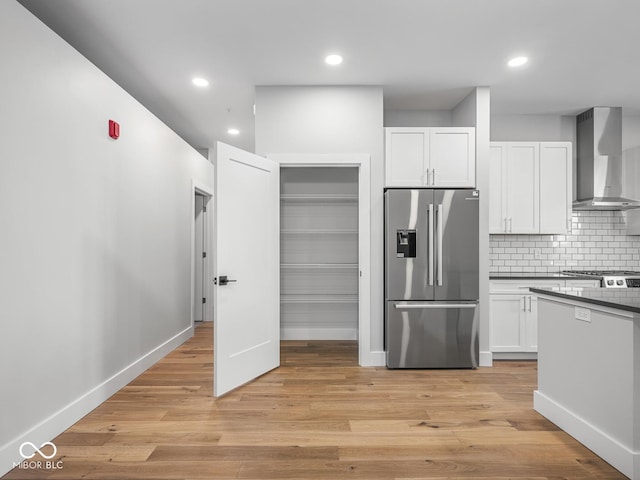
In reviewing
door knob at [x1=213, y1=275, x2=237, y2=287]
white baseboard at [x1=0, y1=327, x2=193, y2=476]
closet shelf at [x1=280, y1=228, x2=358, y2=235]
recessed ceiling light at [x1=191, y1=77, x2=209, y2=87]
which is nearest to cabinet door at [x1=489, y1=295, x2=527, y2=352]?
closet shelf at [x1=280, y1=228, x2=358, y2=235]

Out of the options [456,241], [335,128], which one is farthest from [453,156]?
[335,128]

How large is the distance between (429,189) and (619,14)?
185 centimetres

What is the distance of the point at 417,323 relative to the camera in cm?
375

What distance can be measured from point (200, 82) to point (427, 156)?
7.91 ft

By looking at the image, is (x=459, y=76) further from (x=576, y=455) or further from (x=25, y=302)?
(x=25, y=302)

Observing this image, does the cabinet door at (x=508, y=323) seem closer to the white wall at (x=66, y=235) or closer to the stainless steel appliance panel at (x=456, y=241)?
the stainless steel appliance panel at (x=456, y=241)

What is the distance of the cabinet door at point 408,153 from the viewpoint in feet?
12.8

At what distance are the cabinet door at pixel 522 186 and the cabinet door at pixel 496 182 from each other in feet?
0.19

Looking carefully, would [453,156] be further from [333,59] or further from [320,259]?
[320,259]

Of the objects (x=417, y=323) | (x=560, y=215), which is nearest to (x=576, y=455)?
(x=417, y=323)

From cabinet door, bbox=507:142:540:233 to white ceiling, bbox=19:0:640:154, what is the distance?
1.88 ft

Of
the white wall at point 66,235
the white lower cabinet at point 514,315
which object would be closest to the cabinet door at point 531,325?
the white lower cabinet at point 514,315

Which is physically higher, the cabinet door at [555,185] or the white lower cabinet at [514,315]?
the cabinet door at [555,185]

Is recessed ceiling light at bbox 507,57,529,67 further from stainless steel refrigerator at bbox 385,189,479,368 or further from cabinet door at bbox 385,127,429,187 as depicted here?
stainless steel refrigerator at bbox 385,189,479,368
